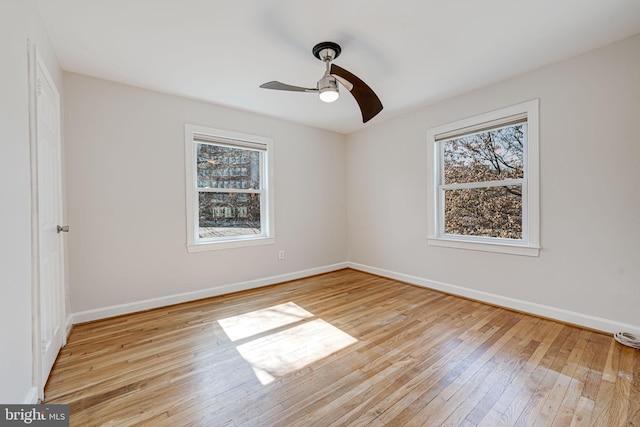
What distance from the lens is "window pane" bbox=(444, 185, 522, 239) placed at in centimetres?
290

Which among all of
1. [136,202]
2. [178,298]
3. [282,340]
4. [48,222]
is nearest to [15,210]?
[48,222]

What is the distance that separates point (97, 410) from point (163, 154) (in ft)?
7.87

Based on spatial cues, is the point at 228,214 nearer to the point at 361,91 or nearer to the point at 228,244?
the point at 228,244

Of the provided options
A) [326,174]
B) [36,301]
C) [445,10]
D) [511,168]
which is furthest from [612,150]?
[36,301]

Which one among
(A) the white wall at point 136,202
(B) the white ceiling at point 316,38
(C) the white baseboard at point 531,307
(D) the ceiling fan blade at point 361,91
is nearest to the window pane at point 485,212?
(C) the white baseboard at point 531,307

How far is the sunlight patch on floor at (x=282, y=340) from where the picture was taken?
192 centimetres

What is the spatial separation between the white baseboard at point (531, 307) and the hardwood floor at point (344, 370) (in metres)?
0.11

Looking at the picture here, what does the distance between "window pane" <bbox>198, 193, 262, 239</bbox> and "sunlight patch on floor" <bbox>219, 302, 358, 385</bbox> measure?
1.23 meters

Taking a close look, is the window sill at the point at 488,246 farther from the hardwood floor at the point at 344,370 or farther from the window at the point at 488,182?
the hardwood floor at the point at 344,370

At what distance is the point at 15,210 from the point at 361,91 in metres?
2.20

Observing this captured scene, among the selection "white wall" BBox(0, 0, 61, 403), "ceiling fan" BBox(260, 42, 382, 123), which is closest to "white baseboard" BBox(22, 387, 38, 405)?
"white wall" BBox(0, 0, 61, 403)

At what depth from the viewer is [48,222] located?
1.91 m

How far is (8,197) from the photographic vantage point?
1.22m

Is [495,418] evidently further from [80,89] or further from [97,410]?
[80,89]
